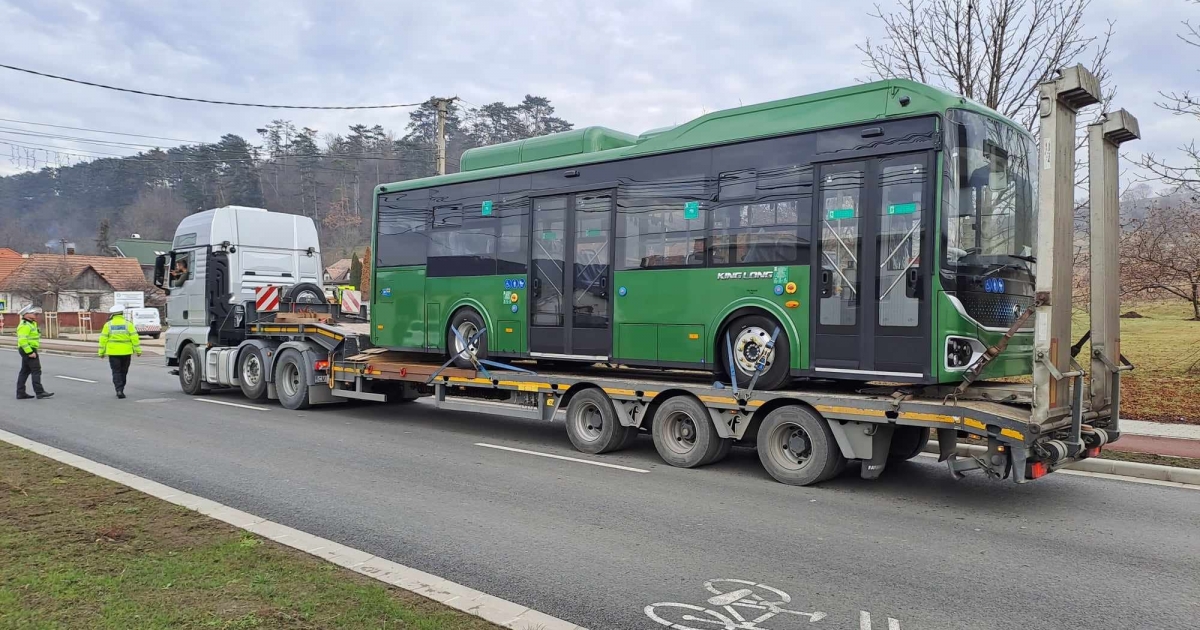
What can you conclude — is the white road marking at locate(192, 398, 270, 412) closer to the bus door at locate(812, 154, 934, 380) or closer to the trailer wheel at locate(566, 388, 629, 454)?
the trailer wheel at locate(566, 388, 629, 454)

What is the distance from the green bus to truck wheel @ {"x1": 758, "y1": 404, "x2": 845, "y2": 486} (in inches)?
17.5

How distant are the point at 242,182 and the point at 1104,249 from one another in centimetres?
8359

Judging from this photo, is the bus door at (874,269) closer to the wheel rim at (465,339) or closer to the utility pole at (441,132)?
the wheel rim at (465,339)

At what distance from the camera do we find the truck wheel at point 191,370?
53.4 ft

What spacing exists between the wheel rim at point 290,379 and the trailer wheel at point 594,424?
6.40 metres

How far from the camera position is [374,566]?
17.3ft

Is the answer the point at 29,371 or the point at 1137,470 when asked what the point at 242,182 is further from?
the point at 1137,470

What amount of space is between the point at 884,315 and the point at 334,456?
21.1 feet

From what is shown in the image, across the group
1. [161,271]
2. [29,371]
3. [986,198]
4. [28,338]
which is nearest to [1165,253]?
[986,198]

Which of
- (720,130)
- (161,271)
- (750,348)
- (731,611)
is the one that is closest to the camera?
(731,611)

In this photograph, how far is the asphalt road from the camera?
4.92m

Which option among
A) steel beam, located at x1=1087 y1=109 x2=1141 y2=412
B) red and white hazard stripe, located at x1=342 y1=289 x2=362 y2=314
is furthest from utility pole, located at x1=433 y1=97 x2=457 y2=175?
steel beam, located at x1=1087 y1=109 x2=1141 y2=412

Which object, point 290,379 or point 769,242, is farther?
point 290,379

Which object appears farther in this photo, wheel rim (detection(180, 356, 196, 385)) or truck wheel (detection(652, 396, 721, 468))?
wheel rim (detection(180, 356, 196, 385))
